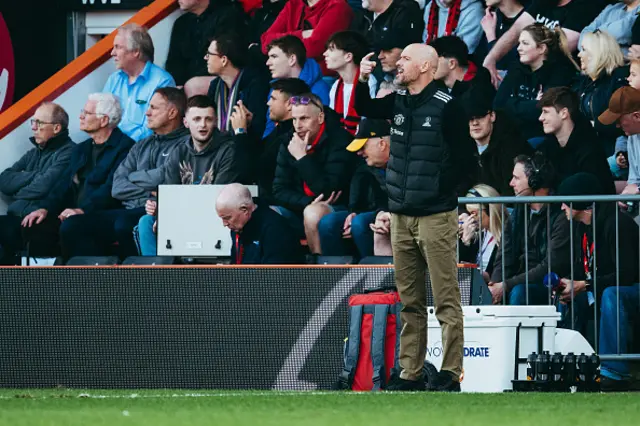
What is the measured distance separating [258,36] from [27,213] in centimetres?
272

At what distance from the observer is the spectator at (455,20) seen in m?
12.5

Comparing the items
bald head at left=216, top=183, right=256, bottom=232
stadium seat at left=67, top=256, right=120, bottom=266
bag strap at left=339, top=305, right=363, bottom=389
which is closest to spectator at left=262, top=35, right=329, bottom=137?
stadium seat at left=67, top=256, right=120, bottom=266

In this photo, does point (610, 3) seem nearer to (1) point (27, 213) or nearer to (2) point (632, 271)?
(2) point (632, 271)

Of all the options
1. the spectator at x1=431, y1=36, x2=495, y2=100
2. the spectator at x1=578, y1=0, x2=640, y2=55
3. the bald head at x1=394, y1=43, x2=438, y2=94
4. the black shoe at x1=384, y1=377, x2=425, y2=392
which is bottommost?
the black shoe at x1=384, y1=377, x2=425, y2=392

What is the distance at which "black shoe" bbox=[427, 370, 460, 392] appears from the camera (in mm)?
7757

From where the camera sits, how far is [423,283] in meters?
7.98

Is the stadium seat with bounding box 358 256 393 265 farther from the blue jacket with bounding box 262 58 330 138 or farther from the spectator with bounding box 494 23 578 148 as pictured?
the blue jacket with bounding box 262 58 330 138

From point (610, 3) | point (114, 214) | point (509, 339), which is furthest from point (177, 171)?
point (509, 339)

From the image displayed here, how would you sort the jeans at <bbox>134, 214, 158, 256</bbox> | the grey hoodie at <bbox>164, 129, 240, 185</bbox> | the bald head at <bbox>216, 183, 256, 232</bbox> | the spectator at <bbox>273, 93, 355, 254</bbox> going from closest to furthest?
the bald head at <bbox>216, 183, 256, 232</bbox>
the spectator at <bbox>273, 93, 355, 254</bbox>
the jeans at <bbox>134, 214, 158, 256</bbox>
the grey hoodie at <bbox>164, 129, 240, 185</bbox>

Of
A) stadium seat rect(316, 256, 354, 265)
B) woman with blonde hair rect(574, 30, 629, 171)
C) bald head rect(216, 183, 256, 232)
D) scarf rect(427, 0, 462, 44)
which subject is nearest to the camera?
bald head rect(216, 183, 256, 232)

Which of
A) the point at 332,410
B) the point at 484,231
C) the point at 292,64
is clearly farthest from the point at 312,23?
the point at 332,410

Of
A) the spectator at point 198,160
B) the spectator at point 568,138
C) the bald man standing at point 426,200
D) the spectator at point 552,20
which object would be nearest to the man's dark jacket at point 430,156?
the bald man standing at point 426,200

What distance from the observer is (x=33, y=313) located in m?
9.84

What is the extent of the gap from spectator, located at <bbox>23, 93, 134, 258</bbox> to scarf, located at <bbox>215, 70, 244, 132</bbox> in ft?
2.95
